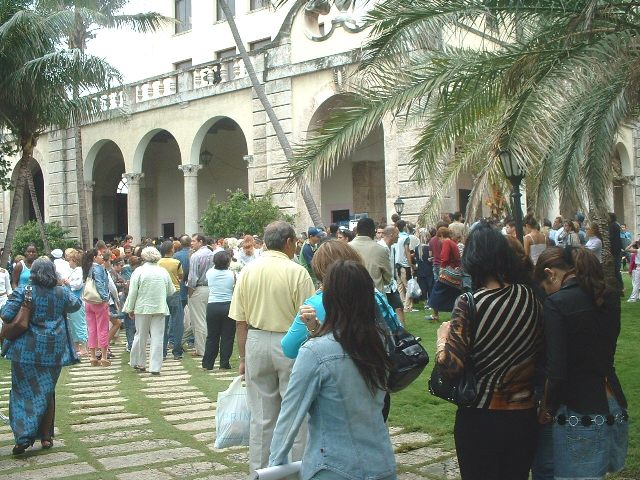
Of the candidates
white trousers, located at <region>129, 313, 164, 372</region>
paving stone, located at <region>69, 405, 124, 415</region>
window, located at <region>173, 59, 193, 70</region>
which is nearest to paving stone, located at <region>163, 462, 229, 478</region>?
paving stone, located at <region>69, 405, 124, 415</region>

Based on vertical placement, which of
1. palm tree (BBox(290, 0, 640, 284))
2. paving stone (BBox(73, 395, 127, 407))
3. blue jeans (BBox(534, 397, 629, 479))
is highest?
palm tree (BBox(290, 0, 640, 284))

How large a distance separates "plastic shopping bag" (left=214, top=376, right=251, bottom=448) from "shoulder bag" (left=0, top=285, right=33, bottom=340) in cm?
239

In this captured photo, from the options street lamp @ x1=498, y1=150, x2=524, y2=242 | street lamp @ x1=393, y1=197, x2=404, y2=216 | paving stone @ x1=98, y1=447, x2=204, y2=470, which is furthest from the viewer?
street lamp @ x1=393, y1=197, x2=404, y2=216

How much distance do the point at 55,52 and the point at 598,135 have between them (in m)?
14.3

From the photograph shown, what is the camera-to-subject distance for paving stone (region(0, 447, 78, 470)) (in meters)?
6.86

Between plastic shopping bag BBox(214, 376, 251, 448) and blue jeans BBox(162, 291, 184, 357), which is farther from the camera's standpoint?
blue jeans BBox(162, 291, 184, 357)

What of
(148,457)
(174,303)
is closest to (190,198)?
(174,303)

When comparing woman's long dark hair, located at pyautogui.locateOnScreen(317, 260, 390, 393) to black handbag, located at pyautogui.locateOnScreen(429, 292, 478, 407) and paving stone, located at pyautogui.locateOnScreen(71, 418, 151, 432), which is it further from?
paving stone, located at pyautogui.locateOnScreen(71, 418, 151, 432)

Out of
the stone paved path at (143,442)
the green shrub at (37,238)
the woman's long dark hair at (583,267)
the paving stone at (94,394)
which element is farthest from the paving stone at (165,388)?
the green shrub at (37,238)

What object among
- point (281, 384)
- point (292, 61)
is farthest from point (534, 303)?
point (292, 61)

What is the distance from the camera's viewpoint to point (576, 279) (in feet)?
13.5

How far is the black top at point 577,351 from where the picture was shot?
388 centimetres

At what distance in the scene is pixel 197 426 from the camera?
807cm

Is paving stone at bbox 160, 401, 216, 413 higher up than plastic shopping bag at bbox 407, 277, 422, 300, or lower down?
lower down
